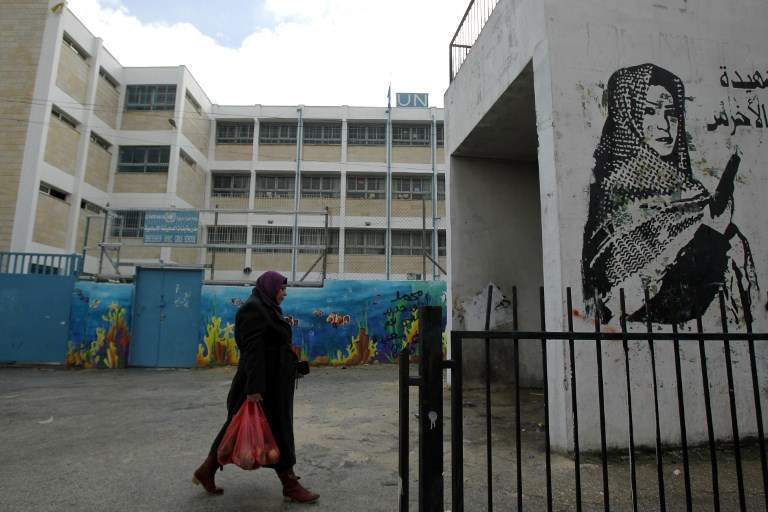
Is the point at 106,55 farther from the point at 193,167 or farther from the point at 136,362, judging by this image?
the point at 136,362

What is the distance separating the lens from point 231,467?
145 inches

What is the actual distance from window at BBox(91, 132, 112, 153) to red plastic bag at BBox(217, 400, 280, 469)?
20978 millimetres

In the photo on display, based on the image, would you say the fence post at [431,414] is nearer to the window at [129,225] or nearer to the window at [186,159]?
the window at [129,225]

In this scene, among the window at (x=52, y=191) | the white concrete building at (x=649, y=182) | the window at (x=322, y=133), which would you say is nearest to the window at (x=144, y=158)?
the window at (x=52, y=191)

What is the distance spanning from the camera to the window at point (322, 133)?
956 inches

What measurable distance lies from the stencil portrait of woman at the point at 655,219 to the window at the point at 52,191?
61.6ft

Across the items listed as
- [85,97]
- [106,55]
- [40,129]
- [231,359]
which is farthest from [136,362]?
[106,55]

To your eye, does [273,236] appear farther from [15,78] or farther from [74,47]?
[15,78]

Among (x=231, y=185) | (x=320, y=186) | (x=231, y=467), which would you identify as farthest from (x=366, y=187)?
(x=231, y=467)

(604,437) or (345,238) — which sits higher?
(345,238)

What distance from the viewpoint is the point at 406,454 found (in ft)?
6.24

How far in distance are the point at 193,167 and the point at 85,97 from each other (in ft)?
18.0

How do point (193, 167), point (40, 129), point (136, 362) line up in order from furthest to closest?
point (193, 167) → point (40, 129) → point (136, 362)

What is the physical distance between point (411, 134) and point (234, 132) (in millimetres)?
9854
